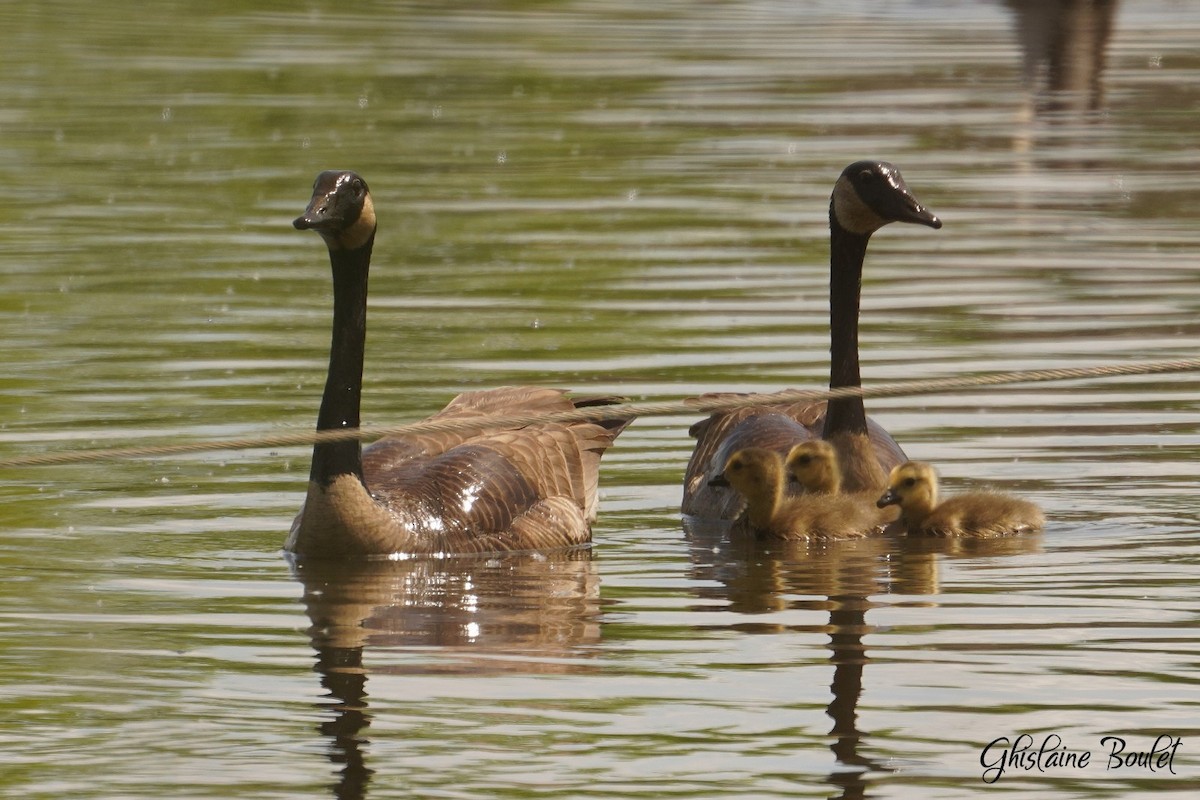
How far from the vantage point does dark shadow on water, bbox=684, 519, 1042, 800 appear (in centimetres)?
940

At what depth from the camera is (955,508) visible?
11562 mm

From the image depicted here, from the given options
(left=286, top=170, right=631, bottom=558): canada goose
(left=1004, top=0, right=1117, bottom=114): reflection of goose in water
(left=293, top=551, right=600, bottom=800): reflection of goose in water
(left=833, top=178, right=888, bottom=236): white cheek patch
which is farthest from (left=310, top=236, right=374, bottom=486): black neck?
(left=1004, top=0, right=1117, bottom=114): reflection of goose in water

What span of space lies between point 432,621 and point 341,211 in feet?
6.39

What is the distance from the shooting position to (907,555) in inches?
452

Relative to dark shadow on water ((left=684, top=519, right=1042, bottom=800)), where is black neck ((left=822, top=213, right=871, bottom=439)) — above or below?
above

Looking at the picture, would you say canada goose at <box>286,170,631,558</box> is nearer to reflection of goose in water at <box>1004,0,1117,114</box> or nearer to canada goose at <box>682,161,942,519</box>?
canada goose at <box>682,161,942,519</box>

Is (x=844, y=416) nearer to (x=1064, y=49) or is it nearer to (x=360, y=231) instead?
(x=360, y=231)

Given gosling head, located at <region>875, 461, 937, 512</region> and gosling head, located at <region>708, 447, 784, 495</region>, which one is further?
gosling head, located at <region>708, 447, 784, 495</region>

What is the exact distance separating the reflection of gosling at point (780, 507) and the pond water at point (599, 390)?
0.70 ft

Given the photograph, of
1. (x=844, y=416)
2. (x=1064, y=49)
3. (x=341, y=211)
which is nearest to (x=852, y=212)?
(x=844, y=416)

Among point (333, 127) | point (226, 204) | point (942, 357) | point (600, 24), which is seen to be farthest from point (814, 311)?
point (600, 24)

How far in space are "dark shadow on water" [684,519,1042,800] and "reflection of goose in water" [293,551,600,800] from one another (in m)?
0.54

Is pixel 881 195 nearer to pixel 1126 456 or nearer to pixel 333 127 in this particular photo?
pixel 1126 456

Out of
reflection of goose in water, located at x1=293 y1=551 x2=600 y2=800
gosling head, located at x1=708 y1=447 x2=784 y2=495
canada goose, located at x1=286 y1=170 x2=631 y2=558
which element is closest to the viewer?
reflection of goose in water, located at x1=293 y1=551 x2=600 y2=800
